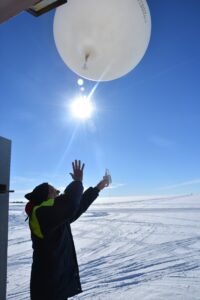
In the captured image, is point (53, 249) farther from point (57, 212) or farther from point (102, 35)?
point (102, 35)

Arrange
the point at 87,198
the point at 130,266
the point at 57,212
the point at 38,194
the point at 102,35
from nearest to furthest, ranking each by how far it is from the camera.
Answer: the point at 102,35, the point at 57,212, the point at 38,194, the point at 87,198, the point at 130,266

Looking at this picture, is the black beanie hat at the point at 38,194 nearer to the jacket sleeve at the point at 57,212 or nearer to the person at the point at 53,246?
the person at the point at 53,246

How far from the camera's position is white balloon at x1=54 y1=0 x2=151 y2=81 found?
4.93ft

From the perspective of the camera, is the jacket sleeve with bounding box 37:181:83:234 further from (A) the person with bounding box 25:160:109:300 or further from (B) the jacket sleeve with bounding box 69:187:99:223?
(B) the jacket sleeve with bounding box 69:187:99:223

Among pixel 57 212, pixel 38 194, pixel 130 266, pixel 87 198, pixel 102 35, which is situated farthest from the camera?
pixel 130 266

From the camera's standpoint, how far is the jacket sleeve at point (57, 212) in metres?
1.86

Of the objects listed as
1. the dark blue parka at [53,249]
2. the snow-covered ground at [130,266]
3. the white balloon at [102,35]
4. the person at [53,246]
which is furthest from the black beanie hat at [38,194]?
the snow-covered ground at [130,266]

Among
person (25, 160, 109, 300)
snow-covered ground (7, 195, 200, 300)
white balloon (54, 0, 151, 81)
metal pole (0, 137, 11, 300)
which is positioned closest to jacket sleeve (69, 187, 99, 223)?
person (25, 160, 109, 300)

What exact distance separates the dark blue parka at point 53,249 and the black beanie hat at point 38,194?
0.12 meters

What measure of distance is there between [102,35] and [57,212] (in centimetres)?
121

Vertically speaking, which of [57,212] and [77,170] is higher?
[77,170]

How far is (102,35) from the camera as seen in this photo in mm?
1580

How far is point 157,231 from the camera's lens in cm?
886

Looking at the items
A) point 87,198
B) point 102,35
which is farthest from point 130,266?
point 102,35
